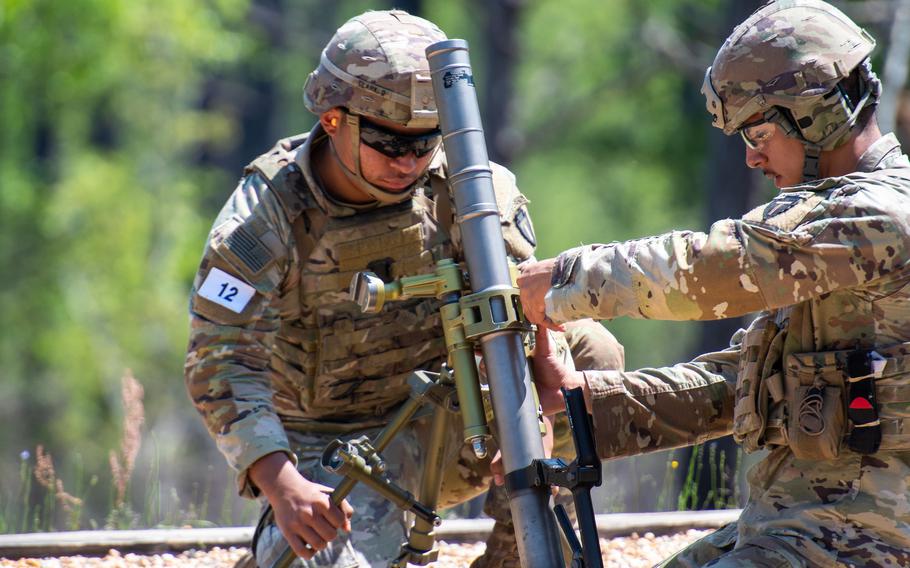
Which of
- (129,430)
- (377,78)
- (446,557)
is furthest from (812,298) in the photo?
(129,430)

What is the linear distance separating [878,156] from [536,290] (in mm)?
1042

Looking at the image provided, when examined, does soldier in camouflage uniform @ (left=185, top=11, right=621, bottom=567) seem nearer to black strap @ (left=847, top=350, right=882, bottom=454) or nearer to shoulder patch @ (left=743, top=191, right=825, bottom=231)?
shoulder patch @ (left=743, top=191, right=825, bottom=231)

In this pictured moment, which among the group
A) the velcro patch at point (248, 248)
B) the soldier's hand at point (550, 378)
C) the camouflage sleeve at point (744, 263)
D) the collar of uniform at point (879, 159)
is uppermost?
the velcro patch at point (248, 248)

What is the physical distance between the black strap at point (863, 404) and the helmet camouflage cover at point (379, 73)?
1.73m

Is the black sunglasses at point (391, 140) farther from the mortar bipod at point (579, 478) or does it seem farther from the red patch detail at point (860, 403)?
the red patch detail at point (860, 403)

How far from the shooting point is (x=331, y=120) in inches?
199

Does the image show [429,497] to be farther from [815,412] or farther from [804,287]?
[804,287]

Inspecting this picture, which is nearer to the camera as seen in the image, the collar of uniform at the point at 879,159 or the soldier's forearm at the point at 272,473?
the collar of uniform at the point at 879,159

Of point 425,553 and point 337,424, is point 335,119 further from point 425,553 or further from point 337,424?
point 425,553

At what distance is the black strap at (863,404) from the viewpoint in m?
3.88

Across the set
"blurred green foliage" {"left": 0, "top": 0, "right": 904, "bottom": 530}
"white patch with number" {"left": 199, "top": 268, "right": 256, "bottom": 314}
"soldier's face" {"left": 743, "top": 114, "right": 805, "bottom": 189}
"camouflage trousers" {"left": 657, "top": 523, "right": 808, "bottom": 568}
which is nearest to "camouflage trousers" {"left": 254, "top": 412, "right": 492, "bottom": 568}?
"white patch with number" {"left": 199, "top": 268, "right": 256, "bottom": 314}

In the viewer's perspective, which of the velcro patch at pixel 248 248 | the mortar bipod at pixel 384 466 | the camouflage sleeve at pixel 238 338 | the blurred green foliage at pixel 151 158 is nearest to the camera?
the mortar bipod at pixel 384 466

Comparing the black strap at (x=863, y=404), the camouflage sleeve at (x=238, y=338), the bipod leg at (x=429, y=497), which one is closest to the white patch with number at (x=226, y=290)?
the camouflage sleeve at (x=238, y=338)

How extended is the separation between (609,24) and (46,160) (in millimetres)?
9162
